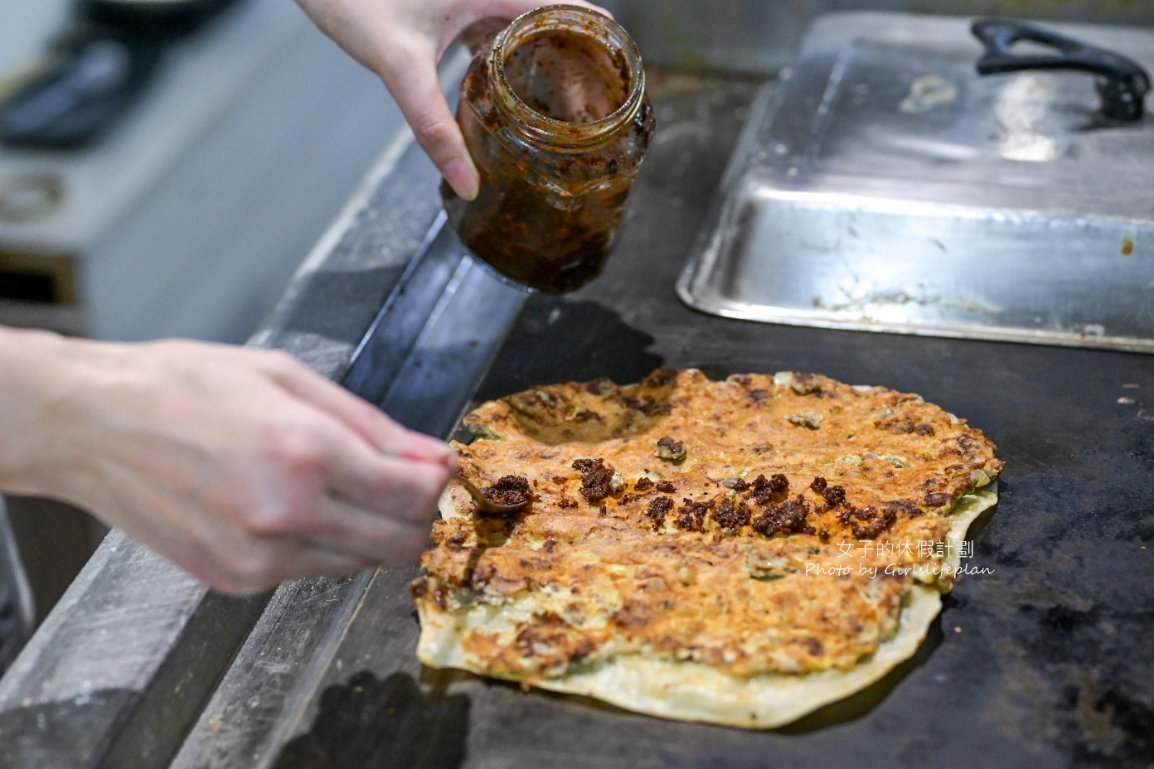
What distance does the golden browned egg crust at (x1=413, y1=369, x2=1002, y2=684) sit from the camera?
107cm

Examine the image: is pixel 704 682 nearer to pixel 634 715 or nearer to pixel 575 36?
pixel 634 715

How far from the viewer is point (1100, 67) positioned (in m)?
1.72

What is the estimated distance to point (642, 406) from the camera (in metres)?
1.41

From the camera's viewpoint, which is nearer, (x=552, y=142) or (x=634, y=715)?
(x=634, y=715)

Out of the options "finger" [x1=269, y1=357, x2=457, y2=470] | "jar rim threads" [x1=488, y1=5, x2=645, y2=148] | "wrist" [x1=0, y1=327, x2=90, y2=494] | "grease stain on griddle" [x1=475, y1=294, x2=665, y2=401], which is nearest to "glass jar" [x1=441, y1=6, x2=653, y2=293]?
"jar rim threads" [x1=488, y1=5, x2=645, y2=148]

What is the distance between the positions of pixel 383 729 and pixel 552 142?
0.69 metres

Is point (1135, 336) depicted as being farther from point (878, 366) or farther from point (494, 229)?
point (494, 229)

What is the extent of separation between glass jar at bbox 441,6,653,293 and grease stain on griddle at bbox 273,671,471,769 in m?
0.61

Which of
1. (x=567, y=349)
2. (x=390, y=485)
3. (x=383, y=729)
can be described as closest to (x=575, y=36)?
(x=567, y=349)

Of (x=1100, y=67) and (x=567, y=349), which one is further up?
(x=1100, y=67)

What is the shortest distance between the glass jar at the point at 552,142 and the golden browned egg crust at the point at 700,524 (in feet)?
0.63

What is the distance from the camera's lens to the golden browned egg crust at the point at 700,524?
3.50 ft

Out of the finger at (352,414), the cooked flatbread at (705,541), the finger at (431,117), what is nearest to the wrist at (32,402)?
the finger at (352,414)

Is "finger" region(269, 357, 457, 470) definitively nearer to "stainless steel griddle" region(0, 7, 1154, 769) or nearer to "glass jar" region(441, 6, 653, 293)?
"stainless steel griddle" region(0, 7, 1154, 769)
